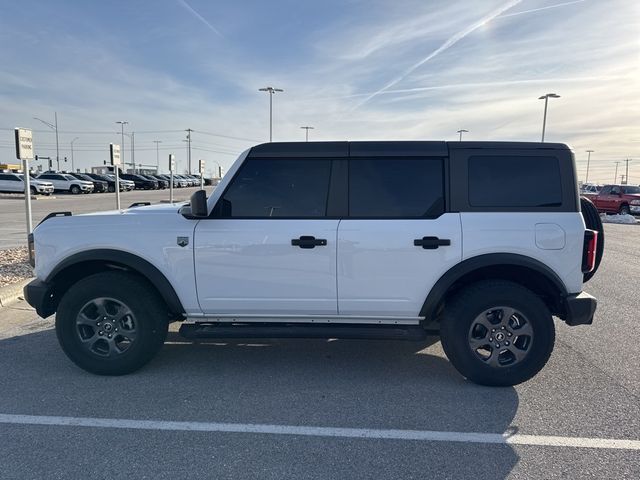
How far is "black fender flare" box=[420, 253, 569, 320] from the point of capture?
140 inches

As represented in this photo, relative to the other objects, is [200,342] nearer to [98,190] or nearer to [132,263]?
[132,263]

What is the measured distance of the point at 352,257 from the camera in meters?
3.62

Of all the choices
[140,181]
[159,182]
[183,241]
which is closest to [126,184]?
[140,181]

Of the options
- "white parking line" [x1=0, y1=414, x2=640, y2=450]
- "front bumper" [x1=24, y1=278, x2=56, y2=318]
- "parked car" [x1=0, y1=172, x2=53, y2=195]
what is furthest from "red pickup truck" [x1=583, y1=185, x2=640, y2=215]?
"parked car" [x1=0, y1=172, x2=53, y2=195]

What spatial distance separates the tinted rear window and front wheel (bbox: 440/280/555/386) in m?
0.68

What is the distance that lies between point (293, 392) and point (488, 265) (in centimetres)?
185

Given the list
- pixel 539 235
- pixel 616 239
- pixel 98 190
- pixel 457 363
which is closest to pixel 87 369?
pixel 457 363

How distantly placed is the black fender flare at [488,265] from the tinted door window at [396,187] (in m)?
0.48

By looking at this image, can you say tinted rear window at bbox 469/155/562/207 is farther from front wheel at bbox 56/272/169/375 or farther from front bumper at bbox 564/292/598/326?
front wheel at bbox 56/272/169/375

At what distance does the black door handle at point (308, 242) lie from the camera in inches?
142

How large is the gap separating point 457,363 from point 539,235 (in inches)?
47.9

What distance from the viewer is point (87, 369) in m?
3.83

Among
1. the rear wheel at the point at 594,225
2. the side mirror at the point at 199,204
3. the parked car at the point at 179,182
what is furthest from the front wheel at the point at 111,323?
the parked car at the point at 179,182

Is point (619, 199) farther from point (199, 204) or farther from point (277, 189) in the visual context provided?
point (199, 204)
